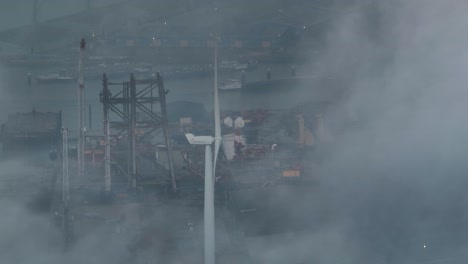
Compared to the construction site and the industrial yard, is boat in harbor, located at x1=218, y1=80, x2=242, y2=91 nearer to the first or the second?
the industrial yard

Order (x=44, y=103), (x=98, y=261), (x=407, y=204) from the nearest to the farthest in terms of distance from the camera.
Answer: (x=98, y=261), (x=407, y=204), (x=44, y=103)

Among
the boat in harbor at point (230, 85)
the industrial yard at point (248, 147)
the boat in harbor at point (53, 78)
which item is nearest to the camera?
the industrial yard at point (248, 147)

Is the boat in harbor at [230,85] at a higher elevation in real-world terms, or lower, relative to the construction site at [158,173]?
higher

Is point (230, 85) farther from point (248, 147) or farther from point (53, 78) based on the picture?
point (248, 147)

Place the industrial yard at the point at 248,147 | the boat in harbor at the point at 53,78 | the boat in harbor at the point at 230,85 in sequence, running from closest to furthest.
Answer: the industrial yard at the point at 248,147, the boat in harbor at the point at 53,78, the boat in harbor at the point at 230,85

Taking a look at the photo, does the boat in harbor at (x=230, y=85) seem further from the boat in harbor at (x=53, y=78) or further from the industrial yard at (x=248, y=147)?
the boat in harbor at (x=53, y=78)

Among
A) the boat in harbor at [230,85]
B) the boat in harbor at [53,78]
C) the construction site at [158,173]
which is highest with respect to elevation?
the boat in harbor at [53,78]

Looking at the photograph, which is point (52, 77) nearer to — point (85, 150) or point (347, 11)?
point (85, 150)

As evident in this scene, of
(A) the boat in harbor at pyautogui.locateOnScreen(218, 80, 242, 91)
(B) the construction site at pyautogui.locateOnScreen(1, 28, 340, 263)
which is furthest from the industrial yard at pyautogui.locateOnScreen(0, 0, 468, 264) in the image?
(A) the boat in harbor at pyautogui.locateOnScreen(218, 80, 242, 91)

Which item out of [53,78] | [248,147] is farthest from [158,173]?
[53,78]

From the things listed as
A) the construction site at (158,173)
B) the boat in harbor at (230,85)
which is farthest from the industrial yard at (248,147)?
the boat in harbor at (230,85)

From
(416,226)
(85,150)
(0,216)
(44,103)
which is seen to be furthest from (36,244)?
(44,103)
